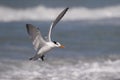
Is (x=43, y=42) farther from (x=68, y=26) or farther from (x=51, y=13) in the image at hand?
(x=51, y=13)

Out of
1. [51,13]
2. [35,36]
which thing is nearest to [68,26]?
[51,13]

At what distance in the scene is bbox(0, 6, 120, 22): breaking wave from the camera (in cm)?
1708

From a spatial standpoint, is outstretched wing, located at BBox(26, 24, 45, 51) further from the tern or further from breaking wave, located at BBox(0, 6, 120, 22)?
breaking wave, located at BBox(0, 6, 120, 22)

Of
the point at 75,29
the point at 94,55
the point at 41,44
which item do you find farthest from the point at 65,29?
the point at 41,44

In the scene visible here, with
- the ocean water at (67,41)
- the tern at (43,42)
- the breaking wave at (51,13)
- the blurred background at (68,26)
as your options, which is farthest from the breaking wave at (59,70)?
the breaking wave at (51,13)

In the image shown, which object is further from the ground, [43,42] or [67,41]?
[67,41]

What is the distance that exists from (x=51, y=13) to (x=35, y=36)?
9.39 meters

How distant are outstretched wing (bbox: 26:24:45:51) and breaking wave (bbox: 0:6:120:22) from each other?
8188 millimetres

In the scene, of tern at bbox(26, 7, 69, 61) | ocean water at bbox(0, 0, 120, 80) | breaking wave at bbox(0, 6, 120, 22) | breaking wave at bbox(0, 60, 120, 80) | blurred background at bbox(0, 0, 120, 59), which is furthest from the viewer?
breaking wave at bbox(0, 6, 120, 22)

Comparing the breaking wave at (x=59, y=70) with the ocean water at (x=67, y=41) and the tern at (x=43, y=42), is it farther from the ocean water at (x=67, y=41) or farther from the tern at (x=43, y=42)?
the tern at (x=43, y=42)

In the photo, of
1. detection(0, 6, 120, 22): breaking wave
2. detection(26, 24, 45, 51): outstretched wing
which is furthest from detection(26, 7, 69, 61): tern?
detection(0, 6, 120, 22): breaking wave

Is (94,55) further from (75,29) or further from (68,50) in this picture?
(75,29)

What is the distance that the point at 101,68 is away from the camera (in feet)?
39.1

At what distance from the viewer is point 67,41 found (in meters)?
14.1
